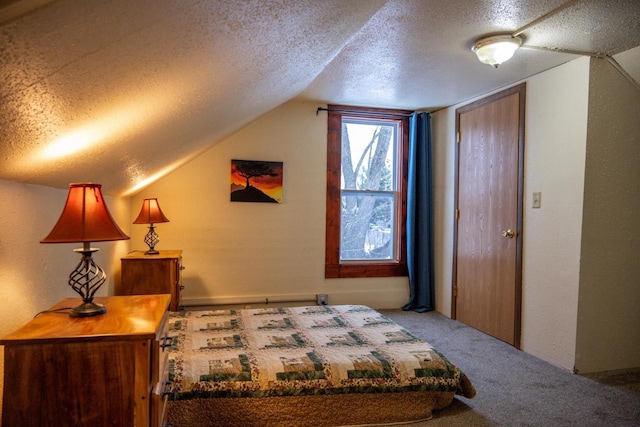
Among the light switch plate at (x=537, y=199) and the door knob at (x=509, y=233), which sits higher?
the light switch plate at (x=537, y=199)

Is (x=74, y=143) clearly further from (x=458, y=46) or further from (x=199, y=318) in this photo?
(x=458, y=46)

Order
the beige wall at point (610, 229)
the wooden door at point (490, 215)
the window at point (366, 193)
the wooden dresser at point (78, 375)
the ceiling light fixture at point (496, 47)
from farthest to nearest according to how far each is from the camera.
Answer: the window at point (366, 193) → the wooden door at point (490, 215) → the beige wall at point (610, 229) → the ceiling light fixture at point (496, 47) → the wooden dresser at point (78, 375)

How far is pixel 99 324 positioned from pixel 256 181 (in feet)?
9.66

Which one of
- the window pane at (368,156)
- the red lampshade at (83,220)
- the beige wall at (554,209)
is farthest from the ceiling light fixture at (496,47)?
the red lampshade at (83,220)

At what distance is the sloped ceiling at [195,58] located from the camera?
0.72 meters

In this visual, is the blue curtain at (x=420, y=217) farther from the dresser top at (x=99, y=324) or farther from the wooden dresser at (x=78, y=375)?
the wooden dresser at (x=78, y=375)

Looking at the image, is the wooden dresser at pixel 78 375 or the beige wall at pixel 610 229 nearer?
the wooden dresser at pixel 78 375

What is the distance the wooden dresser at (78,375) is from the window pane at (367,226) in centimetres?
334

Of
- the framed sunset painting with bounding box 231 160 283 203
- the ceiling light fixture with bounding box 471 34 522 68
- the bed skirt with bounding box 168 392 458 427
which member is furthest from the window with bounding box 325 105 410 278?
the bed skirt with bounding box 168 392 458 427

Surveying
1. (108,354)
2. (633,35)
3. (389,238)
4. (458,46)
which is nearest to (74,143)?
(108,354)

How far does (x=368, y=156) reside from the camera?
4.50 metres

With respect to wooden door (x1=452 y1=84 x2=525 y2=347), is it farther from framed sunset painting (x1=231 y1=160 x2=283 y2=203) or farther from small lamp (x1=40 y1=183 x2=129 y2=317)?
small lamp (x1=40 y1=183 x2=129 y2=317)

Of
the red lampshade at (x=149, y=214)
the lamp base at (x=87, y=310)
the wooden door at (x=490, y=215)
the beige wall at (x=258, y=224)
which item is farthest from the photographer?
the beige wall at (x=258, y=224)

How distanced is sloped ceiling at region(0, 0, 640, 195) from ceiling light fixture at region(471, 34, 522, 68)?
0.06 metres
